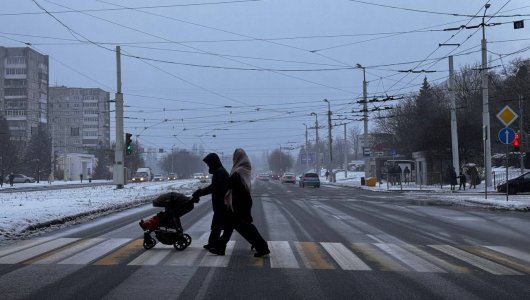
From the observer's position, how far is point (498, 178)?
148 ft

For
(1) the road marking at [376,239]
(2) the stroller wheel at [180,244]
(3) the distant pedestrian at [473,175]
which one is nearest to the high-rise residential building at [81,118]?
(3) the distant pedestrian at [473,175]

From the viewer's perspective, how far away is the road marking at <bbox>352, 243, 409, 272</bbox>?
328 inches

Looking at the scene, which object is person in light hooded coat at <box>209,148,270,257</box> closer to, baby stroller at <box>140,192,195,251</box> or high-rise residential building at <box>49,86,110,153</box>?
baby stroller at <box>140,192,195,251</box>

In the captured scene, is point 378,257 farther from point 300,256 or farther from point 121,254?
point 121,254

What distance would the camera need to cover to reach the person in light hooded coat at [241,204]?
9.09m

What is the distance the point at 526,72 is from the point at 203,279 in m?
53.3

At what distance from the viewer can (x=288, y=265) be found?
8.52 metres

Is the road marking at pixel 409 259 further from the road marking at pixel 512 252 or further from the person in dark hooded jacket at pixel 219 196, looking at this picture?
the person in dark hooded jacket at pixel 219 196

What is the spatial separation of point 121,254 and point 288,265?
301cm

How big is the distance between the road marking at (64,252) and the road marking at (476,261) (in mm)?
6646

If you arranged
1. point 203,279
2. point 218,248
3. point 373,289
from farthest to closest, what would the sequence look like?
point 218,248, point 203,279, point 373,289

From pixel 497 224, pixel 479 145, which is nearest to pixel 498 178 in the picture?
pixel 479 145

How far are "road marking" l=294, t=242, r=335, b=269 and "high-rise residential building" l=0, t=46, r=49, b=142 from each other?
95955 millimetres

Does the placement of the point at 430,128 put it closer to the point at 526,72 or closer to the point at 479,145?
the point at 479,145
